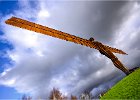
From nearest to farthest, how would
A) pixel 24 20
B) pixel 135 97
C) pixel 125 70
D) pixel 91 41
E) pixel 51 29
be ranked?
pixel 135 97 → pixel 24 20 → pixel 51 29 → pixel 91 41 → pixel 125 70

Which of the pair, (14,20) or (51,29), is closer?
(14,20)

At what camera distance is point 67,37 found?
2244cm

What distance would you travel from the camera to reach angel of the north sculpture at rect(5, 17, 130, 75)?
59.9 feet

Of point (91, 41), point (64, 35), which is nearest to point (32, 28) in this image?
point (64, 35)

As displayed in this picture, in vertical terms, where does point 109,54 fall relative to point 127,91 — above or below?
above

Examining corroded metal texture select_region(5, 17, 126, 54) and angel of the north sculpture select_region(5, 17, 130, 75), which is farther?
angel of the north sculpture select_region(5, 17, 130, 75)

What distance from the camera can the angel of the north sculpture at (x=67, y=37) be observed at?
1827 cm

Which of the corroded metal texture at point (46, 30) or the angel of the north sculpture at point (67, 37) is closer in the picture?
the corroded metal texture at point (46, 30)

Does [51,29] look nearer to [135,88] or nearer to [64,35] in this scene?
[64,35]

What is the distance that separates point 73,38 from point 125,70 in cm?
848

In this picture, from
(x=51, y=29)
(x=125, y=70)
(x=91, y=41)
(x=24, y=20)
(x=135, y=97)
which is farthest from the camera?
(x=125, y=70)

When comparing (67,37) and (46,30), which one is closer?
(46,30)

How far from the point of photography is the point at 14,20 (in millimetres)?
17766

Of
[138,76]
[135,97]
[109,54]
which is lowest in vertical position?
[135,97]
